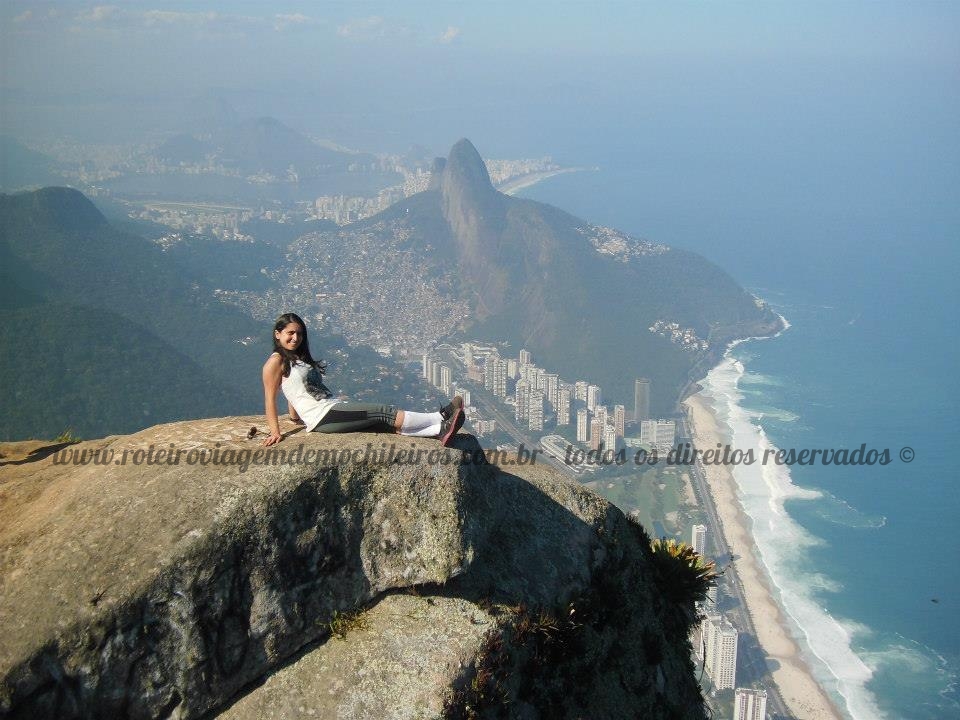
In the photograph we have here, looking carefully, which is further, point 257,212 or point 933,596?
point 257,212

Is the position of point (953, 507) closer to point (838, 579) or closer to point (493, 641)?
point (838, 579)

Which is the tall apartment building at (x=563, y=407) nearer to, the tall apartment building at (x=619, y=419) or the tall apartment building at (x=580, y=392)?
the tall apartment building at (x=580, y=392)

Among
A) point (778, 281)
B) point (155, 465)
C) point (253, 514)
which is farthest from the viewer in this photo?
point (778, 281)

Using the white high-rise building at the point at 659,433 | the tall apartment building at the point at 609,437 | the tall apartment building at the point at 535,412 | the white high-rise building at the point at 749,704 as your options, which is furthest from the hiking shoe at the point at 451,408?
the tall apartment building at the point at 535,412

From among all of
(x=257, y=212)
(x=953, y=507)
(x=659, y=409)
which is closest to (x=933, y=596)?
(x=953, y=507)

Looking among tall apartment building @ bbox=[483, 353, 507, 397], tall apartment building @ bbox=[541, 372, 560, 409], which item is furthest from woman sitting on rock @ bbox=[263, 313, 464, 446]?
tall apartment building @ bbox=[483, 353, 507, 397]

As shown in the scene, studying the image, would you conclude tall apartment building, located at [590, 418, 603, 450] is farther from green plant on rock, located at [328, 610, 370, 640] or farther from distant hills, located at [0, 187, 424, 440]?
green plant on rock, located at [328, 610, 370, 640]

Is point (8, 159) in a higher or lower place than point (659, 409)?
higher

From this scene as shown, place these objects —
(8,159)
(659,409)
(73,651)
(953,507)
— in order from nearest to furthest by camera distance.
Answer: (73,651) → (953,507) → (659,409) → (8,159)
